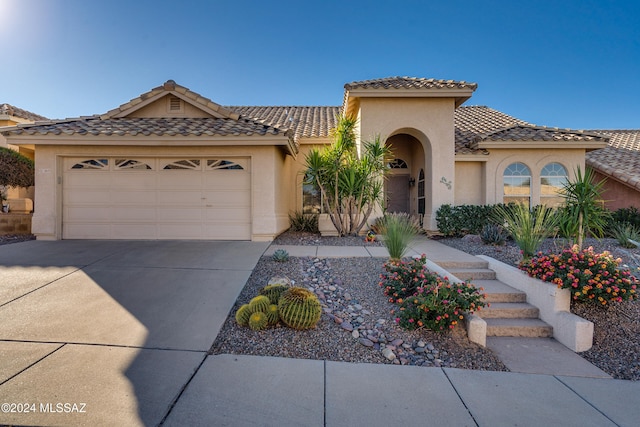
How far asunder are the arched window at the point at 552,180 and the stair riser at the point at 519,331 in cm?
858

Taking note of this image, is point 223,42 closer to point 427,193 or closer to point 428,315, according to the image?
point 427,193

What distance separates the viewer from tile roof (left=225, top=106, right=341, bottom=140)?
13.1 meters

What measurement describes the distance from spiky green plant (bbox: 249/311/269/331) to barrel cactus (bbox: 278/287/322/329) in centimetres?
22

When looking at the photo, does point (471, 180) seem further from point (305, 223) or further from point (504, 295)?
point (504, 295)

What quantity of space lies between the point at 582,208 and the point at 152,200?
34.5 ft

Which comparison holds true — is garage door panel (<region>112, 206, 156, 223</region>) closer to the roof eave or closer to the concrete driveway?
the concrete driveway

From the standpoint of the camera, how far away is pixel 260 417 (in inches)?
98.2

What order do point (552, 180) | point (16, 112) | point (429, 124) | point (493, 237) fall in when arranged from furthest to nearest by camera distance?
point (16, 112) < point (552, 180) < point (429, 124) < point (493, 237)

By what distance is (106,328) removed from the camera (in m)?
3.82

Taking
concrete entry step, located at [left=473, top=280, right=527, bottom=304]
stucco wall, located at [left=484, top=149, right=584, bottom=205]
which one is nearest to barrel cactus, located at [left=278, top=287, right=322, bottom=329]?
concrete entry step, located at [left=473, top=280, right=527, bottom=304]

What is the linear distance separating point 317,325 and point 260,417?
1652mm

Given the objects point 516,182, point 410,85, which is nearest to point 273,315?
point 410,85

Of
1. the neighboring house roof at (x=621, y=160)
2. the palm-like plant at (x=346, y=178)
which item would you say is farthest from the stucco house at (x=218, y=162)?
the neighboring house roof at (x=621, y=160)

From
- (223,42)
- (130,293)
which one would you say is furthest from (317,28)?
Result: (130,293)
